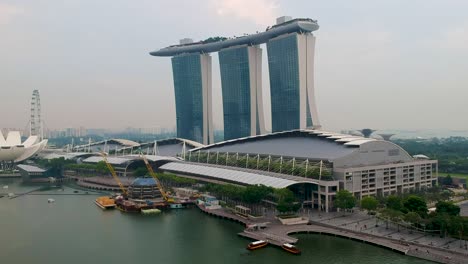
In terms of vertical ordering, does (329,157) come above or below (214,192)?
above

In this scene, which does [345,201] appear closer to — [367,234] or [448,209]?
[367,234]

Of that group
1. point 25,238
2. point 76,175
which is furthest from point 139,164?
point 25,238

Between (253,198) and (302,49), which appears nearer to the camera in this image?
(253,198)

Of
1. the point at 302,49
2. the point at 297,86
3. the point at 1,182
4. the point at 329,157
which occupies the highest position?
the point at 302,49

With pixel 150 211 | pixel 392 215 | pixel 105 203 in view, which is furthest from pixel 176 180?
pixel 392 215

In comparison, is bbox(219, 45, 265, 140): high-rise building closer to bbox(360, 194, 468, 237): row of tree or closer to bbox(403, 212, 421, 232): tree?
bbox(360, 194, 468, 237): row of tree

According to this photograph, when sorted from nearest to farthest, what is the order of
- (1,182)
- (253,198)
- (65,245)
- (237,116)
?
(65,245) < (253,198) < (1,182) < (237,116)

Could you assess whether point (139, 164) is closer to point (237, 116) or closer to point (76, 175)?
point (76, 175)
